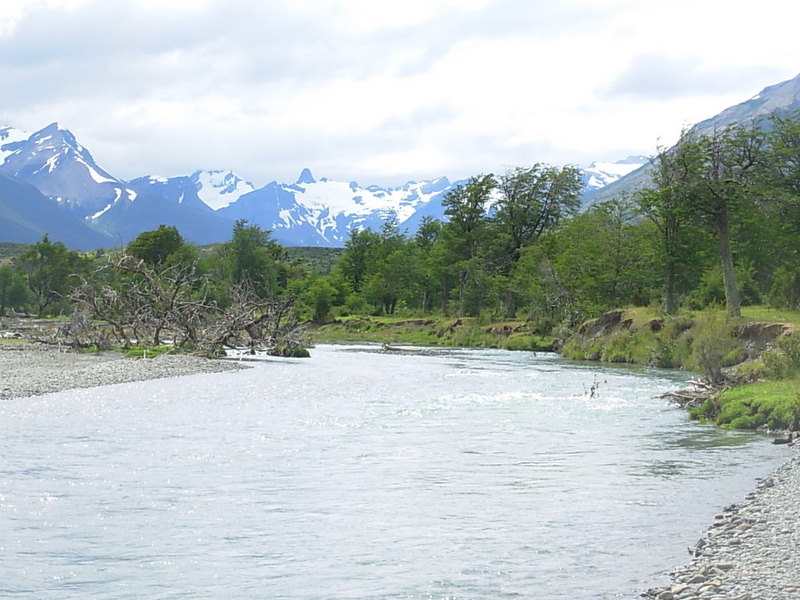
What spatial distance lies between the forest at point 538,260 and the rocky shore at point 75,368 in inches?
193

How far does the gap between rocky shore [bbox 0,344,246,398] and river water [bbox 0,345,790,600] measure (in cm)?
371

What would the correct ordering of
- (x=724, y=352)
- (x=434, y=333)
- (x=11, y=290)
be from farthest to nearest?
(x=11, y=290)
(x=434, y=333)
(x=724, y=352)

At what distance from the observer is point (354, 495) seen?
583 inches

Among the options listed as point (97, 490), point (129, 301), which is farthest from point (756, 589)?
point (129, 301)

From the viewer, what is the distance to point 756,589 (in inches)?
356

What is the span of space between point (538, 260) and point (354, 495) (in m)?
64.2

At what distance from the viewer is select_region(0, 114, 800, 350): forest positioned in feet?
160

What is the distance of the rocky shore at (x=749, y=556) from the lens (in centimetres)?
912

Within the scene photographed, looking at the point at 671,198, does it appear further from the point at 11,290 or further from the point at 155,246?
the point at 11,290

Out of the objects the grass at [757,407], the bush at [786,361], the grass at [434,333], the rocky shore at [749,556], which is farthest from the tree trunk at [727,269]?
the rocky shore at [749,556]

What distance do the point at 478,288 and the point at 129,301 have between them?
43978mm

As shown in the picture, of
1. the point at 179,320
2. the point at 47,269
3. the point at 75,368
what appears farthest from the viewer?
the point at 47,269

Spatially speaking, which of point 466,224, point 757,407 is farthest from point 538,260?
point 757,407

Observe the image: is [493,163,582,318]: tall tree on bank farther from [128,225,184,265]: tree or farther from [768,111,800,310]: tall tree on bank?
[128,225,184,265]: tree
